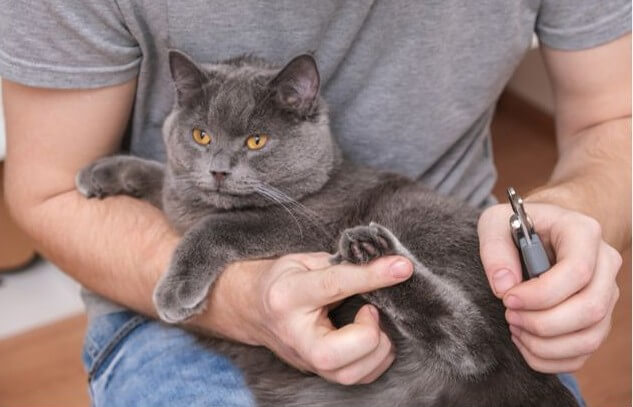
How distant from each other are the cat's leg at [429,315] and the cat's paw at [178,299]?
0.72 feet

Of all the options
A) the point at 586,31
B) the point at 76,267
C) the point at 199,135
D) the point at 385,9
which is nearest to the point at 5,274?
the point at 76,267

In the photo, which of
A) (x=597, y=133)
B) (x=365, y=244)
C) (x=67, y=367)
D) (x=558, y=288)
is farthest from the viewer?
(x=67, y=367)

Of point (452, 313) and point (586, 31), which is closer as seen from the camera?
point (452, 313)

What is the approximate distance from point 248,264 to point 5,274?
1.53 meters

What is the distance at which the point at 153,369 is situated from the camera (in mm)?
1054

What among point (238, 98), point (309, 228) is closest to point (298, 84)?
point (238, 98)

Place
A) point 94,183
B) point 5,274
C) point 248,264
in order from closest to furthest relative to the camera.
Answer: point 248,264 < point 94,183 < point 5,274

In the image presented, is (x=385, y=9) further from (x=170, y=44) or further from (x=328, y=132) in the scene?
(x=170, y=44)

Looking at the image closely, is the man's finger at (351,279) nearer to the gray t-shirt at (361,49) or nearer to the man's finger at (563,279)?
the man's finger at (563,279)

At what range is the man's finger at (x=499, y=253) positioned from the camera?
837 mm

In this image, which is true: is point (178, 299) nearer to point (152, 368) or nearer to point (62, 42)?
point (152, 368)

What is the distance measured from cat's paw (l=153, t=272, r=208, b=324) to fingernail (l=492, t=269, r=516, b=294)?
41 centimetres

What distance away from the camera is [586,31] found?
119 cm

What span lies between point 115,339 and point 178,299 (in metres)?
0.19
